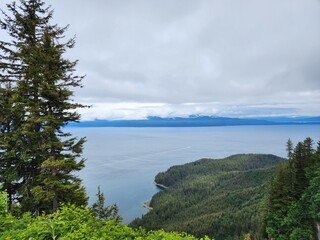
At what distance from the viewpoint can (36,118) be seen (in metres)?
13.5

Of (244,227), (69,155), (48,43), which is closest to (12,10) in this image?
(48,43)

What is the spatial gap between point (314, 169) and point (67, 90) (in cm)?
3373

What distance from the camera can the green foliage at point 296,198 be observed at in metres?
30.9

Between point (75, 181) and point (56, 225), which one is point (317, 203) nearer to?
point (75, 181)

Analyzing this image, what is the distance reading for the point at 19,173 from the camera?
14695 mm

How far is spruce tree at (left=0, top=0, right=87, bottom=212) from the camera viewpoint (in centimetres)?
1359

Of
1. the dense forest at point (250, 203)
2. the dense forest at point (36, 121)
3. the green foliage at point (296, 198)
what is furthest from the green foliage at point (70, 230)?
the dense forest at point (250, 203)

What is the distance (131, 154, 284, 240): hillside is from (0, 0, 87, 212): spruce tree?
8269 centimetres

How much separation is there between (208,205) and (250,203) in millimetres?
27295

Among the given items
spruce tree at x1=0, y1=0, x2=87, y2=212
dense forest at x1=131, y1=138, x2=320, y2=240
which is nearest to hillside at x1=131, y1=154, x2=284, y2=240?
dense forest at x1=131, y1=138, x2=320, y2=240

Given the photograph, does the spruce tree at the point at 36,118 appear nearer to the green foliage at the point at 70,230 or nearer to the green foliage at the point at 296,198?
the green foliage at the point at 70,230

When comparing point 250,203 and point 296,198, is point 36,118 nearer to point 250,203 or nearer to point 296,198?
point 296,198

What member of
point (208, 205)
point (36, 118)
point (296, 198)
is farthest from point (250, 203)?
point (36, 118)

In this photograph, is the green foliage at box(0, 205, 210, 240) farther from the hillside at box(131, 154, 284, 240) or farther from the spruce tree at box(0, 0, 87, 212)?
the hillside at box(131, 154, 284, 240)
